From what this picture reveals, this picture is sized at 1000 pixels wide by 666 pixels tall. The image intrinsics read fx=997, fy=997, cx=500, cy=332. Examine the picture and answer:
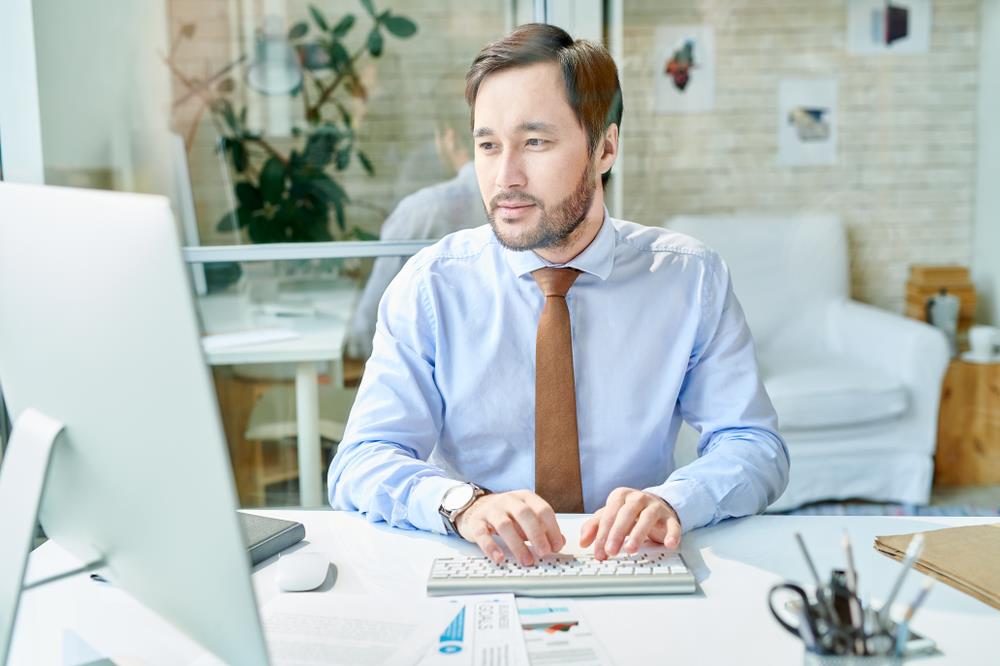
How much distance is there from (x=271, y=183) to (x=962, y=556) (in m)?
2.13

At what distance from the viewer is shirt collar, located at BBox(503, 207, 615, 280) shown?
4.99 ft

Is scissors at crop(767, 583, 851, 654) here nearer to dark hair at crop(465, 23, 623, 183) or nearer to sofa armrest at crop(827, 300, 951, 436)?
dark hair at crop(465, 23, 623, 183)

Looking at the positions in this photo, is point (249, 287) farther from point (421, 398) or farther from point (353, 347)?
point (421, 398)

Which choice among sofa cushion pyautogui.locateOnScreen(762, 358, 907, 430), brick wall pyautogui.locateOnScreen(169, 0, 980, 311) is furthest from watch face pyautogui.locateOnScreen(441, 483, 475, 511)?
brick wall pyautogui.locateOnScreen(169, 0, 980, 311)

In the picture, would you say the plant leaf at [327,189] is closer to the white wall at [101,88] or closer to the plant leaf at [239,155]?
the plant leaf at [239,155]

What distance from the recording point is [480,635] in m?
0.93

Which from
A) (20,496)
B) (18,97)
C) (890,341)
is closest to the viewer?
(20,496)

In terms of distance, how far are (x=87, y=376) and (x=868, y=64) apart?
330 centimetres

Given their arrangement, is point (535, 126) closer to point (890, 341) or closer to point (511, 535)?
point (511, 535)

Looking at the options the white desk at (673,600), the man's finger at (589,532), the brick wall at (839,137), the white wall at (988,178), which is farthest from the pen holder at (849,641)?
the white wall at (988,178)

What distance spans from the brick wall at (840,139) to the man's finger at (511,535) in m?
2.38

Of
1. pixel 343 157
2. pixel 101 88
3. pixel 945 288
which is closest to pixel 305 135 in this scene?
pixel 343 157

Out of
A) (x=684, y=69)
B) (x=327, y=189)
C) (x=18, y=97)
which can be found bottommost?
(x=327, y=189)

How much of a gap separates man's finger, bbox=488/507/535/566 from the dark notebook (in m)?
0.24
